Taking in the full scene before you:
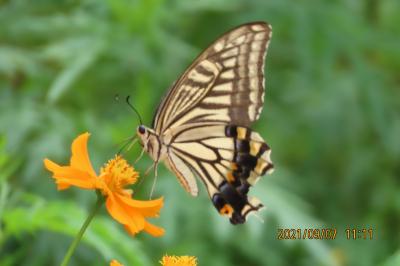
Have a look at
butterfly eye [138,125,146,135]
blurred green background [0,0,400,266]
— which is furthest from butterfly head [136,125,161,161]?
blurred green background [0,0,400,266]

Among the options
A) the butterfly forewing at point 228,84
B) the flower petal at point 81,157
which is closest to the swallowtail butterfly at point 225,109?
the butterfly forewing at point 228,84

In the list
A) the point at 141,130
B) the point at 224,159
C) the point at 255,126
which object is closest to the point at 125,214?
the point at 141,130

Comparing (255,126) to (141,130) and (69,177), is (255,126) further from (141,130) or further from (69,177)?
(69,177)

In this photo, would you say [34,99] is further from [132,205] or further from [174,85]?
[132,205]

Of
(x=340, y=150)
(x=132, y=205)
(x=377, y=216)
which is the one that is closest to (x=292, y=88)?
(x=340, y=150)

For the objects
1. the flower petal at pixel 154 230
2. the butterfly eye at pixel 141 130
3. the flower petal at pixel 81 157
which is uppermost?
the butterfly eye at pixel 141 130

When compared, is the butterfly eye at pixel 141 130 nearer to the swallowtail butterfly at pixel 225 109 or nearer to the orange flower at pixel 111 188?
the swallowtail butterfly at pixel 225 109
